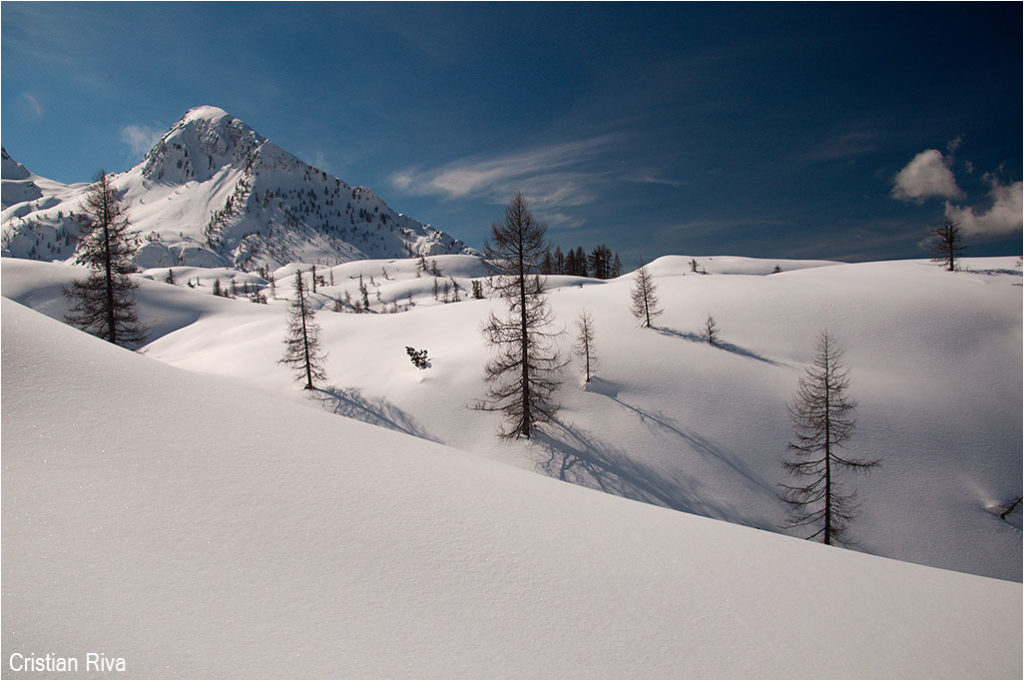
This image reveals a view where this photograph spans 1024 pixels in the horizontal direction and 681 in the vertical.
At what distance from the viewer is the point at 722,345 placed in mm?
30734

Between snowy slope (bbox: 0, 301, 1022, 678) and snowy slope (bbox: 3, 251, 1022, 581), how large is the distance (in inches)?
535

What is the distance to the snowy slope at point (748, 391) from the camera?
722 inches

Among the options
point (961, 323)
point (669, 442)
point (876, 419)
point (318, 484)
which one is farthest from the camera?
point (961, 323)

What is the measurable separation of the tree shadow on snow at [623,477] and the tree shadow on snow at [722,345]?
1252cm

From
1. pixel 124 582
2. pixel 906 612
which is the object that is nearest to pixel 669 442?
pixel 906 612

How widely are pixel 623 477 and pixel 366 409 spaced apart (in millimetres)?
16346

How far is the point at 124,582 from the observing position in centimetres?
272

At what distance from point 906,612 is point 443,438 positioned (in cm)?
1942

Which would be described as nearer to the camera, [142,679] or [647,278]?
[142,679]

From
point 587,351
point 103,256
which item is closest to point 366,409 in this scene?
point 587,351

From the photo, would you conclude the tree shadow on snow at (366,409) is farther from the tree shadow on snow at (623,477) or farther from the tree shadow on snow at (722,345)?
the tree shadow on snow at (722,345)

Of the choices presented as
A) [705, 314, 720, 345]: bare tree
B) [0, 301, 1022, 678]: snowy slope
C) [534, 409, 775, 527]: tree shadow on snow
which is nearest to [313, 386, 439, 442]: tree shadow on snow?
[534, 409, 775, 527]: tree shadow on snow

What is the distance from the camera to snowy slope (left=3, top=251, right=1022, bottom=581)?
18.3m

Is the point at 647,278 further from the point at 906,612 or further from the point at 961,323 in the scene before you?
the point at 906,612
